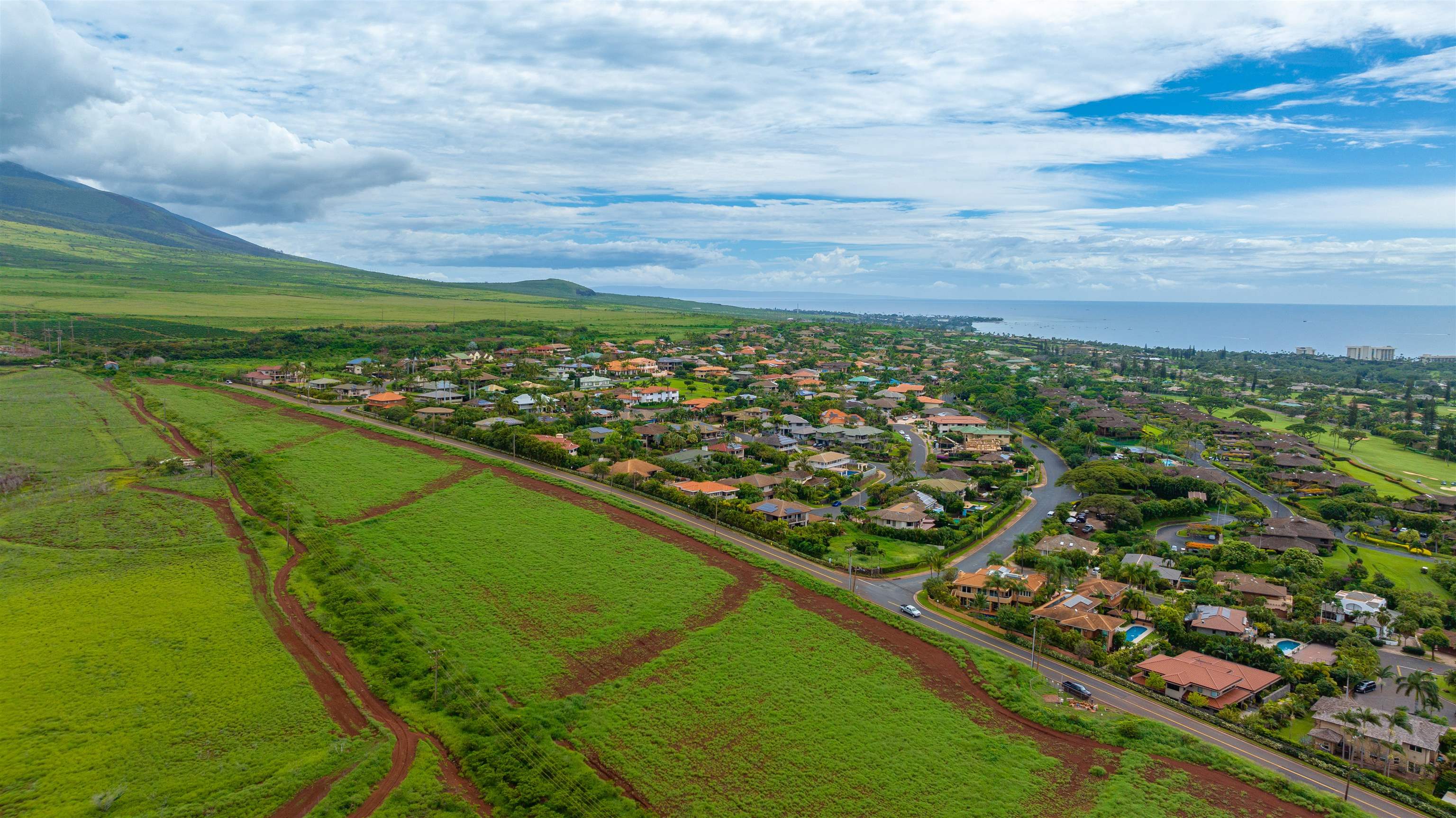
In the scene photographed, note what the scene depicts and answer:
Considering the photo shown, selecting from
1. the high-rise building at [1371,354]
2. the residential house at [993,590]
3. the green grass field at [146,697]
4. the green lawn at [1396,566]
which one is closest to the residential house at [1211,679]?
the residential house at [993,590]

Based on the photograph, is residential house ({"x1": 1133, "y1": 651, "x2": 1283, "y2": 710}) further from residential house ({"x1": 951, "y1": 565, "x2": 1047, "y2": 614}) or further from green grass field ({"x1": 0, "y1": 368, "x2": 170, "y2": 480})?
green grass field ({"x1": 0, "y1": 368, "x2": 170, "y2": 480})

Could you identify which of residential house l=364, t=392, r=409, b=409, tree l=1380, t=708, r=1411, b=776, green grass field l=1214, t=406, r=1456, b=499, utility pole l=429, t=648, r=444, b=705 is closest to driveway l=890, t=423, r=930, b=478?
tree l=1380, t=708, r=1411, b=776

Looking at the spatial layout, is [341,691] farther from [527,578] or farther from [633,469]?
[633,469]

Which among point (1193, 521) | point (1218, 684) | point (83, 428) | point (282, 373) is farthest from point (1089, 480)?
point (282, 373)

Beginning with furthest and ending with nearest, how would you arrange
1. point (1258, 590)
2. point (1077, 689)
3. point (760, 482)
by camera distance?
point (760, 482) < point (1258, 590) < point (1077, 689)

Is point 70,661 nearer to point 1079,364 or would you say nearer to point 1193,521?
point 1193,521

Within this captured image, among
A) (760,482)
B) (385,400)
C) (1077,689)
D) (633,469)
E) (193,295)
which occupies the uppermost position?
(193,295)

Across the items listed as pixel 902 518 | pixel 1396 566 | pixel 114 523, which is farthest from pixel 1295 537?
pixel 114 523
